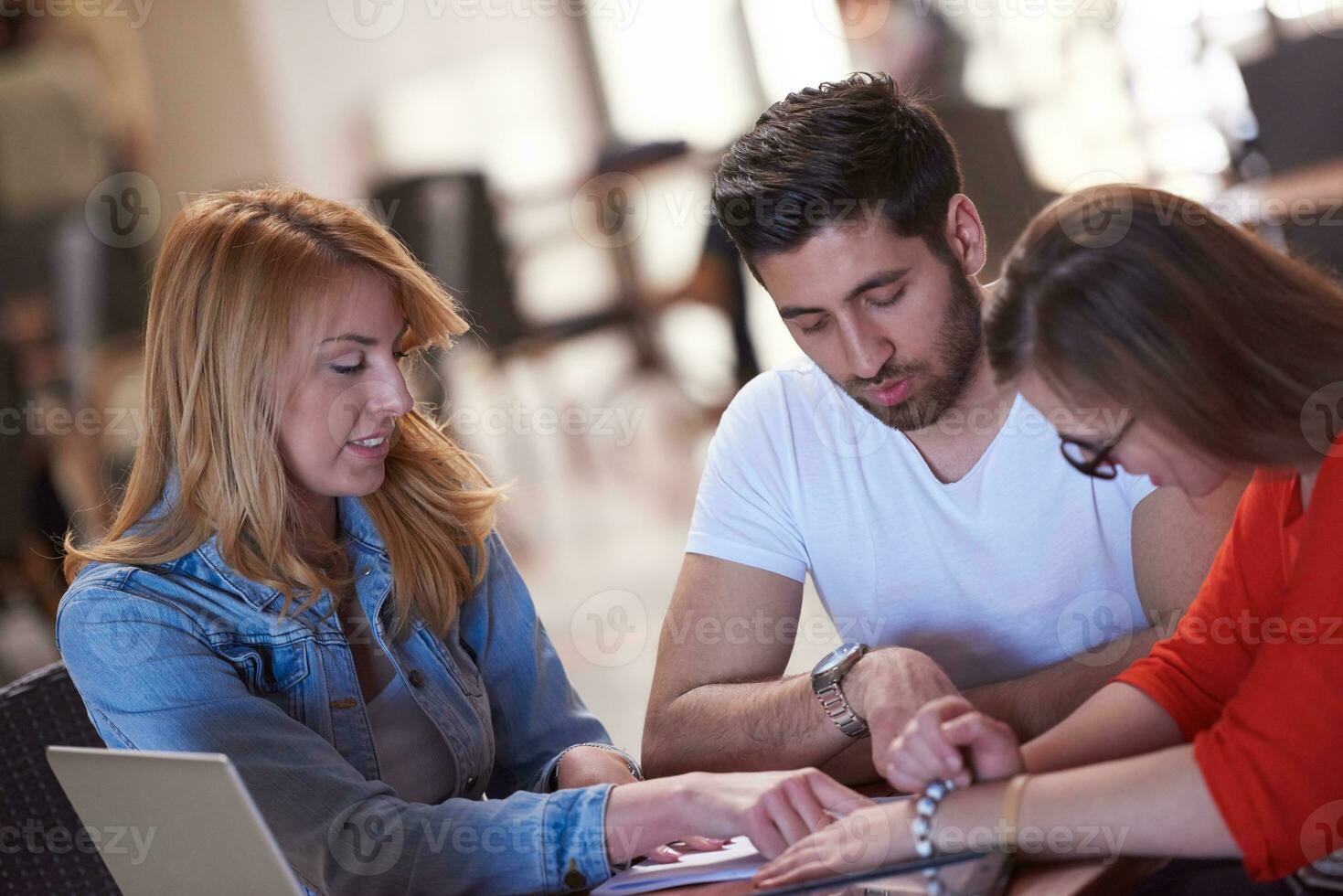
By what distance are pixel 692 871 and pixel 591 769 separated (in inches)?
14.3

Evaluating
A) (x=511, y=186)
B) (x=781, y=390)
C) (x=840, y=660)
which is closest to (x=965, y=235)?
(x=781, y=390)

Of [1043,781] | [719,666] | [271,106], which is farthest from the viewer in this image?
[271,106]

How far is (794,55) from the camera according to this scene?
190 inches

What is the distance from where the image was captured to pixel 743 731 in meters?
1.41

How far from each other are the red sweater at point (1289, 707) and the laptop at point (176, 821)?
0.67 m

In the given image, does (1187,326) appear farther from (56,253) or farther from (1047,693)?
(56,253)

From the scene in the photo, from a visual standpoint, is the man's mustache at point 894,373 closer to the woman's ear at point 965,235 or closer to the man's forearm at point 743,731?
the woman's ear at point 965,235

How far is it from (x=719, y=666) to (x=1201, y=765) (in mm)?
660

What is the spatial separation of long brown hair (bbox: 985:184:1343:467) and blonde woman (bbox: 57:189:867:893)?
42 centimetres

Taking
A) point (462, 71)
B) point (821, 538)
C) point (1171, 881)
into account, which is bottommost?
point (1171, 881)

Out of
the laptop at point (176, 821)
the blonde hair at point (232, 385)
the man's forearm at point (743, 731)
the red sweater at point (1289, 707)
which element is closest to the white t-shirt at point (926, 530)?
the man's forearm at point (743, 731)

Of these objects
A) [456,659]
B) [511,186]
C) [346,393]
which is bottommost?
[456,659]

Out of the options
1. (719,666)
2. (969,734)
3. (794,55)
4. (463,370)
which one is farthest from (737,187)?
(463,370)

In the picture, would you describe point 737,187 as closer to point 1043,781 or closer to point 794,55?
point 1043,781
